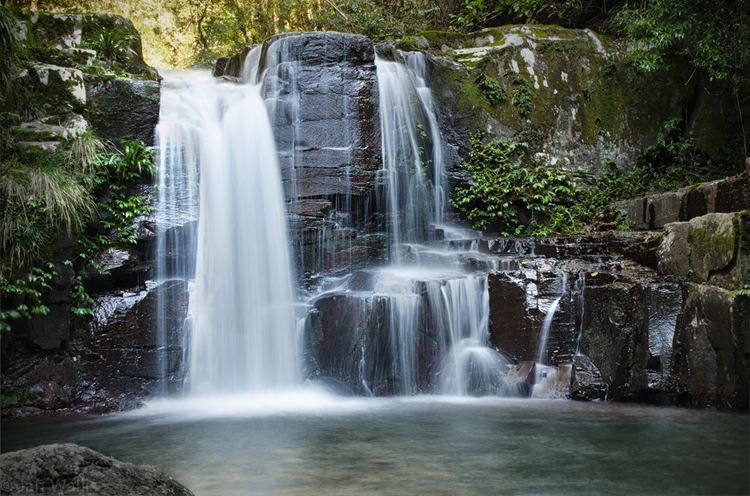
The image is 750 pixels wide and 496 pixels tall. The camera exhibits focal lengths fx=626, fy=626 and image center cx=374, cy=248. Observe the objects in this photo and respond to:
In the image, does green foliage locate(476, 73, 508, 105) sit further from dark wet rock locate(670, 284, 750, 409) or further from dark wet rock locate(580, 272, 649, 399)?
dark wet rock locate(670, 284, 750, 409)

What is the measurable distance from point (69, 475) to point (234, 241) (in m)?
7.01

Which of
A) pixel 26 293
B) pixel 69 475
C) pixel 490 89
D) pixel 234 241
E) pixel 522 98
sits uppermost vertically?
pixel 490 89

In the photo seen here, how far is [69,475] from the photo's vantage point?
273 centimetres

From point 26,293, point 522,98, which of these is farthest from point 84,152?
point 522,98

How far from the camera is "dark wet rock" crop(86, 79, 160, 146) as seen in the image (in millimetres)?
9594

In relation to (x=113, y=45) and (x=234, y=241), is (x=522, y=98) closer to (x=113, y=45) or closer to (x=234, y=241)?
(x=234, y=241)

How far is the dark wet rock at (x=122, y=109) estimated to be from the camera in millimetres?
9594

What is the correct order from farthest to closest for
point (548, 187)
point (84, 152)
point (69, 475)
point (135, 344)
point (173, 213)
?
point (548, 187)
point (173, 213)
point (84, 152)
point (135, 344)
point (69, 475)

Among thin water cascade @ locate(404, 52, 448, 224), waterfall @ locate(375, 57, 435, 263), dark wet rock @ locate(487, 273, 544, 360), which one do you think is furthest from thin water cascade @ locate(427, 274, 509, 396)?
thin water cascade @ locate(404, 52, 448, 224)

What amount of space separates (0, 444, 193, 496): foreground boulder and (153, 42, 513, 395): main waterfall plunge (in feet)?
18.5

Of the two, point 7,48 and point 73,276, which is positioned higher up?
point 7,48

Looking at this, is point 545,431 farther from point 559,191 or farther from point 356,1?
point 356,1

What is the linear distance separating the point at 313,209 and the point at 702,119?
355 inches

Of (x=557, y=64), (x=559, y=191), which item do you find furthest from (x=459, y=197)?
(x=557, y=64)
